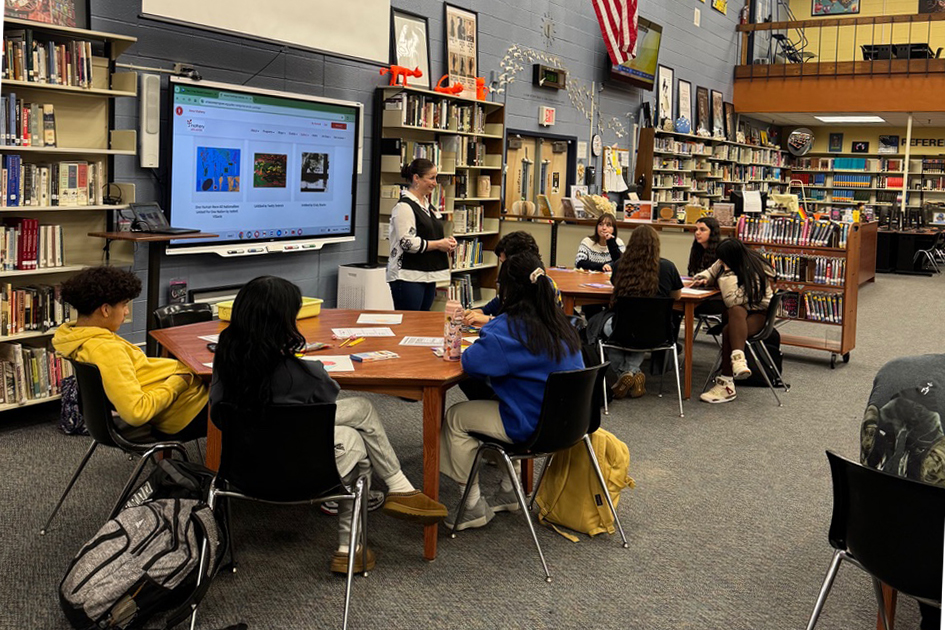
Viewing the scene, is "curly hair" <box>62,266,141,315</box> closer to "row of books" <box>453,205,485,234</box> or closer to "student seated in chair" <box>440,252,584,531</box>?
"student seated in chair" <box>440,252,584,531</box>

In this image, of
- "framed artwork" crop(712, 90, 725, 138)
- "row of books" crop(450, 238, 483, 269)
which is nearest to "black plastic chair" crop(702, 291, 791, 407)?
"row of books" crop(450, 238, 483, 269)

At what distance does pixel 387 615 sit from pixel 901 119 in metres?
15.0

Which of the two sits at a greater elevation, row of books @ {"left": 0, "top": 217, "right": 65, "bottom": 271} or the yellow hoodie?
row of books @ {"left": 0, "top": 217, "right": 65, "bottom": 271}

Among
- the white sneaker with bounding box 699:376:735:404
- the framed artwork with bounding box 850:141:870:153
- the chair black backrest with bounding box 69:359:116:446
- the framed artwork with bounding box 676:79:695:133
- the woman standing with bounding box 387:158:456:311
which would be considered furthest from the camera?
the framed artwork with bounding box 850:141:870:153

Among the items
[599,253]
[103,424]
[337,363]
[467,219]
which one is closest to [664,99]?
[467,219]

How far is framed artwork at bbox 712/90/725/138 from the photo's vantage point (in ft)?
45.1

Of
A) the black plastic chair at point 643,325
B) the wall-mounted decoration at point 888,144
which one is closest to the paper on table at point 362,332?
the black plastic chair at point 643,325

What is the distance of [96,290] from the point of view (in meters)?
3.21

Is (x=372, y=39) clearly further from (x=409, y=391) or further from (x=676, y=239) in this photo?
(x=409, y=391)

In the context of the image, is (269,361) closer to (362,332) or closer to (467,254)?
(362,332)

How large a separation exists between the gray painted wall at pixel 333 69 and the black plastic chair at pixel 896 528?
14.4ft

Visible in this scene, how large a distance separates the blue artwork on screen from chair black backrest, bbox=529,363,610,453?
3.35m

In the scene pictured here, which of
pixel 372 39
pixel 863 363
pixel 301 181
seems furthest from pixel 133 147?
pixel 863 363

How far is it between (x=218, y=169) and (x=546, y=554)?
3.55 m
